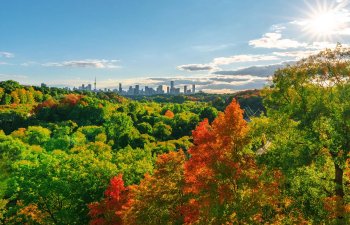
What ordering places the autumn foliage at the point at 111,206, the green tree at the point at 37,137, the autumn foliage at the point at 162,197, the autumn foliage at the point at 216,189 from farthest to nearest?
the green tree at the point at 37,137 → the autumn foliage at the point at 111,206 → the autumn foliage at the point at 162,197 → the autumn foliage at the point at 216,189

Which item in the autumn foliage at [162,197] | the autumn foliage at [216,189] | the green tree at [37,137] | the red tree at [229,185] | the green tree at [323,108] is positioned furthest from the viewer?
the green tree at [37,137]

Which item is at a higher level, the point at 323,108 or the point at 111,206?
the point at 323,108

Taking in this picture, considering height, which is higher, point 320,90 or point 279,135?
point 320,90

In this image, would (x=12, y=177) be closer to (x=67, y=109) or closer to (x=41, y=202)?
(x=41, y=202)

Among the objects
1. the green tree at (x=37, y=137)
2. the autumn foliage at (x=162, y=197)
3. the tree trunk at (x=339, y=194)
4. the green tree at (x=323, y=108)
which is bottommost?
the green tree at (x=37, y=137)

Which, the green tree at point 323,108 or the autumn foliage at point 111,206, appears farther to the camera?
the autumn foliage at point 111,206

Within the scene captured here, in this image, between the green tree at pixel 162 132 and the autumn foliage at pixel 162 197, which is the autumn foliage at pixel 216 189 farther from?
the green tree at pixel 162 132

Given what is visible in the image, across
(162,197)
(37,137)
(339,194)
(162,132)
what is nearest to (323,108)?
(339,194)

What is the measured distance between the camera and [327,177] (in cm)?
2398

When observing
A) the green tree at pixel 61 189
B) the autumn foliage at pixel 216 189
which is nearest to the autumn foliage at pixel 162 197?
the autumn foliage at pixel 216 189

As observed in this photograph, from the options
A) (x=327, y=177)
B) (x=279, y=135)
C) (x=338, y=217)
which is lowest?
(x=338, y=217)

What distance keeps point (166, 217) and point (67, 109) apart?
426 feet

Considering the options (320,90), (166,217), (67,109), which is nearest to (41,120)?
(67,109)

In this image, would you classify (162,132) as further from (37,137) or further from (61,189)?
(61,189)
